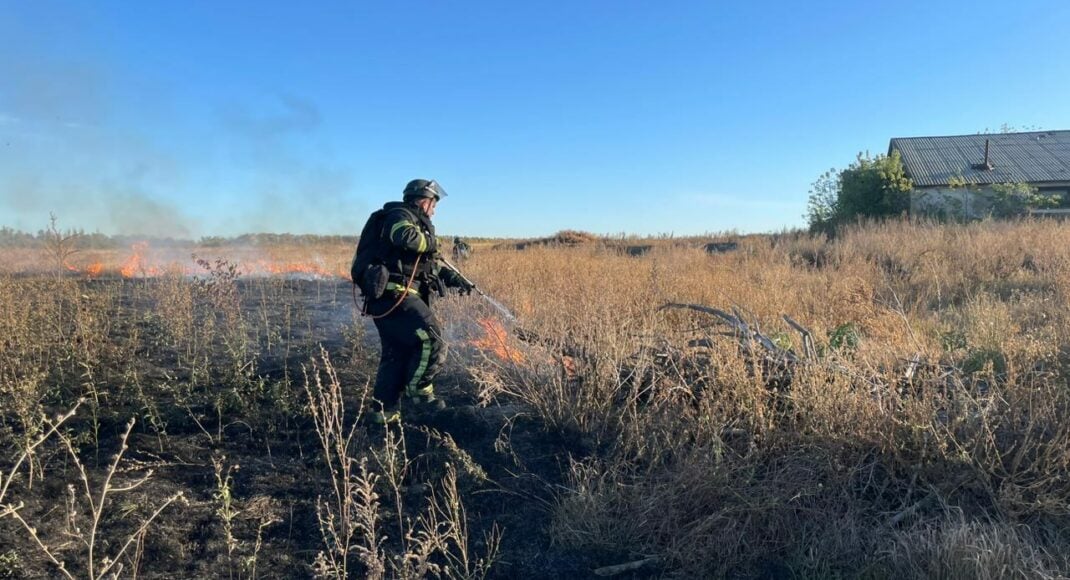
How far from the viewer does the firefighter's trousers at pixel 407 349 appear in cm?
421

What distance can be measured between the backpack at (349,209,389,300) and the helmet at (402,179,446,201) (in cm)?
28

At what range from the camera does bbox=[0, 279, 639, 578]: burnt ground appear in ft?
8.98

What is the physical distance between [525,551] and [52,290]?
7448mm

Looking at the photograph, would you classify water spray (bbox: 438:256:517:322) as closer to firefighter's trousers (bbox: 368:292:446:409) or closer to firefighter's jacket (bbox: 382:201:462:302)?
firefighter's jacket (bbox: 382:201:462:302)

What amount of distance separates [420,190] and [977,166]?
28.0 metres

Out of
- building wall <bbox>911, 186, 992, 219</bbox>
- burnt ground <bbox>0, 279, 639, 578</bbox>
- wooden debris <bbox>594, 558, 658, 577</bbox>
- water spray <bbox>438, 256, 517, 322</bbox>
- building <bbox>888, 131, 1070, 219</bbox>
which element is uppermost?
building <bbox>888, 131, 1070, 219</bbox>

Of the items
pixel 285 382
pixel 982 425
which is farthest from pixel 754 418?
pixel 285 382

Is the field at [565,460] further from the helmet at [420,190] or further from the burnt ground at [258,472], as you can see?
the helmet at [420,190]

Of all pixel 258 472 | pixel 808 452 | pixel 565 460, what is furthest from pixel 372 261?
pixel 808 452

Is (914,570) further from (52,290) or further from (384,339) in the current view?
(52,290)

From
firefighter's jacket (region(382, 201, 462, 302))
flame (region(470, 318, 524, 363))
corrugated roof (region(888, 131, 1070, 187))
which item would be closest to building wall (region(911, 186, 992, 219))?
corrugated roof (region(888, 131, 1070, 187))

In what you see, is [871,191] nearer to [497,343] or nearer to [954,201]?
[954,201]

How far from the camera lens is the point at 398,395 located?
431 centimetres

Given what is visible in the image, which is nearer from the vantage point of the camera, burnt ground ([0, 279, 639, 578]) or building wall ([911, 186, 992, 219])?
burnt ground ([0, 279, 639, 578])
